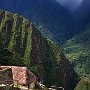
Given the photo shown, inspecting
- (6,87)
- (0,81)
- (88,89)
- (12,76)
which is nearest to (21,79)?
(12,76)

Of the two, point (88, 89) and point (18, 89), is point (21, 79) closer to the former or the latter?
point (18, 89)

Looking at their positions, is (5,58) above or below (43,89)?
above

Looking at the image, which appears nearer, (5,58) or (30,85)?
(30,85)

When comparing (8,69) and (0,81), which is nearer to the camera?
(0,81)

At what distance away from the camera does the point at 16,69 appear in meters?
64.6

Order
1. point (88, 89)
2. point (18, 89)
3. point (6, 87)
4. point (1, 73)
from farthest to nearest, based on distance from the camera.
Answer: point (88, 89) < point (1, 73) < point (18, 89) < point (6, 87)

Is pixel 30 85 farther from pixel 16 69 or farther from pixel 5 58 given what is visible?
pixel 5 58

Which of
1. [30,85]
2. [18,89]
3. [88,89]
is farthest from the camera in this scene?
[88,89]

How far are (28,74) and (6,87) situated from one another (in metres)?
14.5

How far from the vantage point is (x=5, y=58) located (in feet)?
655

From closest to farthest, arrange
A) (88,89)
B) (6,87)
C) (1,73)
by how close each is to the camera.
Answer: (6,87), (1,73), (88,89)

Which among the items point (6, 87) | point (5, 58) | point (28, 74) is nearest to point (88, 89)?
point (5, 58)

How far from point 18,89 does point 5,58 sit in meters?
146

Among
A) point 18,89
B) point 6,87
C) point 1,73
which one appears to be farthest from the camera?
point 1,73
